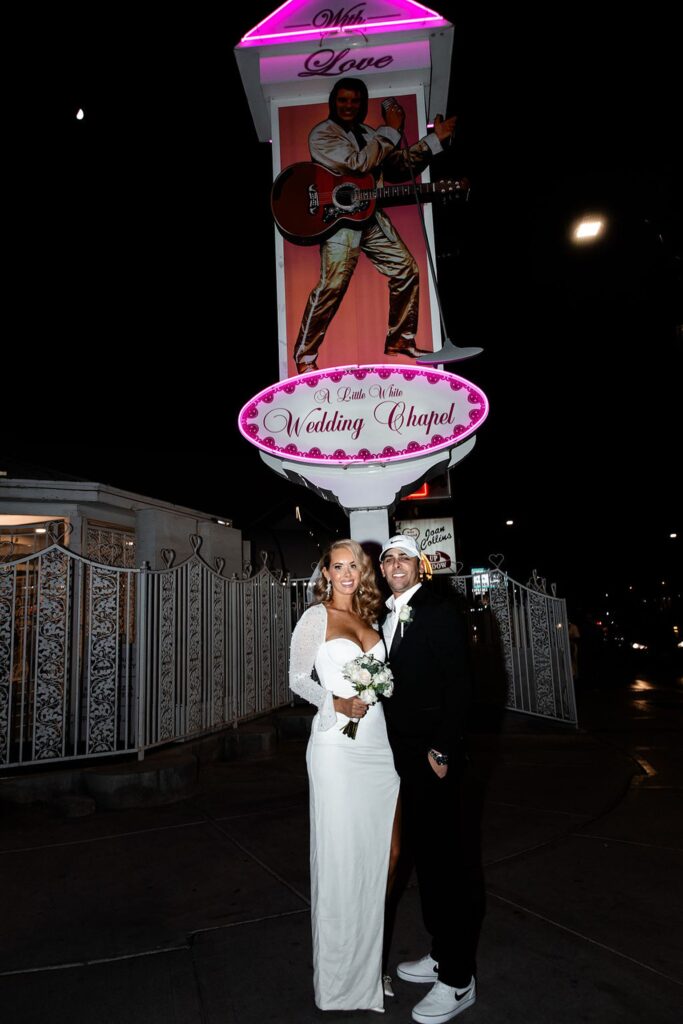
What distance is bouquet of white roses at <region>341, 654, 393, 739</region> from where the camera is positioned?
2.65 m

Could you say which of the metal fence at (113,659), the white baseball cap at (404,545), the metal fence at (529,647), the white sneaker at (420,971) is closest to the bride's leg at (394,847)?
the white sneaker at (420,971)

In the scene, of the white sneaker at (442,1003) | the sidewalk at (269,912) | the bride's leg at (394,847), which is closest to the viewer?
the white sneaker at (442,1003)

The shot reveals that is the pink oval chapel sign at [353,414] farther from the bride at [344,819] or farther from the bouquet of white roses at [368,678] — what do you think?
the bouquet of white roses at [368,678]

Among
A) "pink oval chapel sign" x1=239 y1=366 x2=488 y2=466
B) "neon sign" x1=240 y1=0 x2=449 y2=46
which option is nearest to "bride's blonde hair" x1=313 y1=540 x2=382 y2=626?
"pink oval chapel sign" x1=239 y1=366 x2=488 y2=466

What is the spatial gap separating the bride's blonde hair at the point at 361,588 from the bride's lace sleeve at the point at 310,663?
168 mm

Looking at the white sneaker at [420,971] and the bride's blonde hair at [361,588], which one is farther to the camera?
the bride's blonde hair at [361,588]

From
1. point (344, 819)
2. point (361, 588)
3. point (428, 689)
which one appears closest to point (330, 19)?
point (361, 588)

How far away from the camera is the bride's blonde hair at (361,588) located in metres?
3.08

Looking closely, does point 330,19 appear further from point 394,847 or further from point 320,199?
point 394,847

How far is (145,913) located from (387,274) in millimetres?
6543

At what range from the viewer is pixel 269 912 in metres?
3.50

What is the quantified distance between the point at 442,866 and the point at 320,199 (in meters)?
7.26

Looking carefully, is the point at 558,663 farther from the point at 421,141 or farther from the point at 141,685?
the point at 421,141

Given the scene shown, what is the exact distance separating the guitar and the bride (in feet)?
19.3
